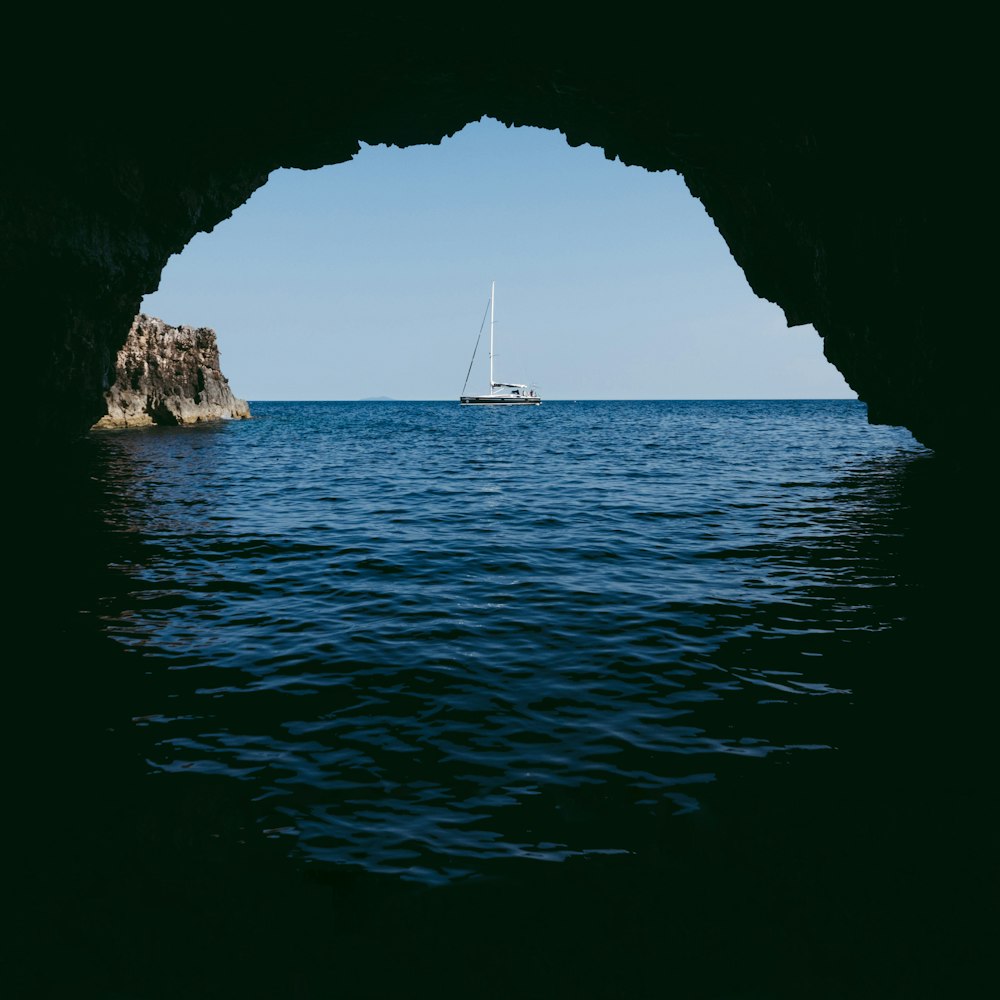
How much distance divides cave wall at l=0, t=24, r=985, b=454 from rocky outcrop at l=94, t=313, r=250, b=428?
35.0 meters

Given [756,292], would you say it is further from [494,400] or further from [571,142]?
[494,400]

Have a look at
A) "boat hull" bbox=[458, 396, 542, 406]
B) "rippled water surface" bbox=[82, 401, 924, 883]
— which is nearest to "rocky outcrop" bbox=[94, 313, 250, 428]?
"rippled water surface" bbox=[82, 401, 924, 883]

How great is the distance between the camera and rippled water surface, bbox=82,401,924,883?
4.73 m

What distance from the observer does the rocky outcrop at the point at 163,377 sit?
58219 millimetres

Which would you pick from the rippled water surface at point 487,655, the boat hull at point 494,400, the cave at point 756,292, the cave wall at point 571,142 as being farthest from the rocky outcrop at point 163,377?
the boat hull at point 494,400

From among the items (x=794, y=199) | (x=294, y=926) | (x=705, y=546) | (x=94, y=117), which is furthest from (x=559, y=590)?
(x=94, y=117)

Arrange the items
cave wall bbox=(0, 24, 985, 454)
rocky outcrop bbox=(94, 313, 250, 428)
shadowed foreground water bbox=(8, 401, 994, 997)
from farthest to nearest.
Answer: rocky outcrop bbox=(94, 313, 250, 428) < cave wall bbox=(0, 24, 985, 454) < shadowed foreground water bbox=(8, 401, 994, 997)

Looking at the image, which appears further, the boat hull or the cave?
the boat hull

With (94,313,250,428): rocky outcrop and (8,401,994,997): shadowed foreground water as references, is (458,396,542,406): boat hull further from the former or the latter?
(8,401,994,997): shadowed foreground water

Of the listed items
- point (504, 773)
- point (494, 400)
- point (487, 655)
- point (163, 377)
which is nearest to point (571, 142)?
point (487, 655)

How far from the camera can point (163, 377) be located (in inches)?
2438

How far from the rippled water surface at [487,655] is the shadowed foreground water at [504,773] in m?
0.05

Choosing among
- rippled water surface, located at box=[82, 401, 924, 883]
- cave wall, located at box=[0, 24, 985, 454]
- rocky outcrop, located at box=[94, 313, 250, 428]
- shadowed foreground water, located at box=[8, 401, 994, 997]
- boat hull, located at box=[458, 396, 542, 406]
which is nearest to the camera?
shadowed foreground water, located at box=[8, 401, 994, 997]

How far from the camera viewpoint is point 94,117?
1825 cm
